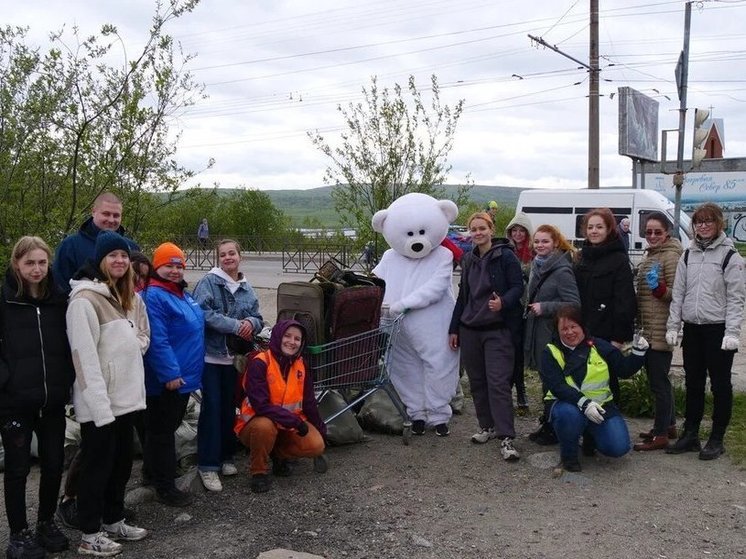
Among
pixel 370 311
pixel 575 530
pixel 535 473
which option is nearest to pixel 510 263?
pixel 370 311

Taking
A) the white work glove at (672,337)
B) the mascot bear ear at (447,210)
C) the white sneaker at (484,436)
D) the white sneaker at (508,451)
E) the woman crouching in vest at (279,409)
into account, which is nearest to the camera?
the woman crouching in vest at (279,409)

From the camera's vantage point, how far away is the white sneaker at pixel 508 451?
19.0 feet

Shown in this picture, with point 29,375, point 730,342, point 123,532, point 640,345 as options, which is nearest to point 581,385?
point 640,345

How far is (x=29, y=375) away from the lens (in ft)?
13.2

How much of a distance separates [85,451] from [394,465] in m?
2.33

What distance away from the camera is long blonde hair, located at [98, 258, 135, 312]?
4312mm

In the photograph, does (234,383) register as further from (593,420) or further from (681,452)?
(681,452)

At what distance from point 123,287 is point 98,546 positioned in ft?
4.60

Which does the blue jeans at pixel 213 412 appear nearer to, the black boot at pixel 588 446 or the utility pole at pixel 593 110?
the black boot at pixel 588 446

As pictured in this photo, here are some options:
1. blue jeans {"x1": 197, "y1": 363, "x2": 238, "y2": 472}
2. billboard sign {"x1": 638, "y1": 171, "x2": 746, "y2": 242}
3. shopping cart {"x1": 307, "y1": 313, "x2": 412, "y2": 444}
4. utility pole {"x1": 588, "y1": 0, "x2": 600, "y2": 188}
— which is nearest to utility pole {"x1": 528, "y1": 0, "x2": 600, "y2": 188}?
utility pole {"x1": 588, "y1": 0, "x2": 600, "y2": 188}

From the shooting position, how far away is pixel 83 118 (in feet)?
24.1

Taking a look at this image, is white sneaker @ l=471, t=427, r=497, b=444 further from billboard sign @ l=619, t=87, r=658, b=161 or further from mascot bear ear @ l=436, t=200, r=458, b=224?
billboard sign @ l=619, t=87, r=658, b=161

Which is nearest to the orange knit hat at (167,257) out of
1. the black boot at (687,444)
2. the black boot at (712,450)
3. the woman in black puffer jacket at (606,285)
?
the woman in black puffer jacket at (606,285)

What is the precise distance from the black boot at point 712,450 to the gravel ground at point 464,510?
0.06 metres
